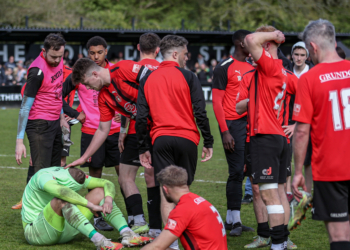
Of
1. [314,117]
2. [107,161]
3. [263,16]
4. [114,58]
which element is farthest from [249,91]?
[263,16]

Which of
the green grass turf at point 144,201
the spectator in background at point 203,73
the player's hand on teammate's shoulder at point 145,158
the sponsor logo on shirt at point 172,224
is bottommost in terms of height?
the green grass turf at point 144,201

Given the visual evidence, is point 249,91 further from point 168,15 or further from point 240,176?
point 168,15

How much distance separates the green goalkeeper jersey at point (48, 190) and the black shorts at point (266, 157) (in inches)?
69.7

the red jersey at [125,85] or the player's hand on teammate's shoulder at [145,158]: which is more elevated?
the red jersey at [125,85]

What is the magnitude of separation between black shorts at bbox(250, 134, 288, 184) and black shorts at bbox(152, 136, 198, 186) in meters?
0.63

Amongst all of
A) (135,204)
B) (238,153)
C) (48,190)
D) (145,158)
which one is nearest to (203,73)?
(238,153)

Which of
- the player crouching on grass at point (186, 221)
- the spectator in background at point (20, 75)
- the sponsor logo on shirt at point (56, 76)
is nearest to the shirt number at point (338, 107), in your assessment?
the player crouching on grass at point (186, 221)

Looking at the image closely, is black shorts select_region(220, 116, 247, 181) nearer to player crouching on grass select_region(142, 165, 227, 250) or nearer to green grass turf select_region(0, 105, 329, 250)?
green grass turf select_region(0, 105, 329, 250)

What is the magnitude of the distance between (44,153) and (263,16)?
127 feet

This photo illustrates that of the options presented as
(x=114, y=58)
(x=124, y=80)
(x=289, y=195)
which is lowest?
(x=289, y=195)

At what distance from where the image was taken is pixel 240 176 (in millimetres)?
5973

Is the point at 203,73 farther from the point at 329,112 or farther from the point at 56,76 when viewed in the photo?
the point at 329,112

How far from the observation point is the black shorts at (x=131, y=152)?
558 centimetres

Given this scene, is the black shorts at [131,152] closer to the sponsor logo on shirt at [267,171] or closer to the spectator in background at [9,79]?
the sponsor logo on shirt at [267,171]
